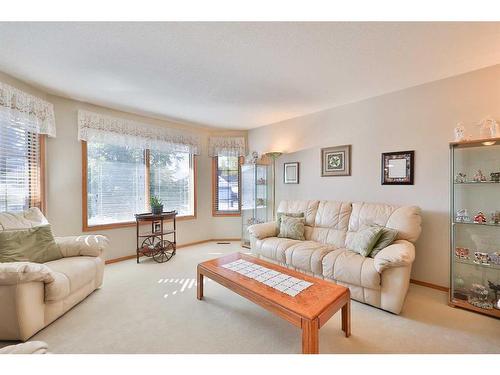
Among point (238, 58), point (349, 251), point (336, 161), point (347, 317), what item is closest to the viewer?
point (347, 317)

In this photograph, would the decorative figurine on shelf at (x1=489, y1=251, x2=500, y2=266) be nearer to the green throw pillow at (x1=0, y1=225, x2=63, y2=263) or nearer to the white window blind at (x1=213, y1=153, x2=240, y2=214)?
the white window blind at (x1=213, y1=153, x2=240, y2=214)

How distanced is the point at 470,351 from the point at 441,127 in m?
2.20

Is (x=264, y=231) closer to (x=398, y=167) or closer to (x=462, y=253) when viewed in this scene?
(x=398, y=167)

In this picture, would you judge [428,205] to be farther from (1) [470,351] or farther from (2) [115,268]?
(2) [115,268]

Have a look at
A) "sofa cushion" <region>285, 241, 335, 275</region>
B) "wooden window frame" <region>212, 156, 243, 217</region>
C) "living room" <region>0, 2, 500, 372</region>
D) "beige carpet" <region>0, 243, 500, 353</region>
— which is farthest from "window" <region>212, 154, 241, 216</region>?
"beige carpet" <region>0, 243, 500, 353</region>

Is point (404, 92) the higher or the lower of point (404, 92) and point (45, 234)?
the higher

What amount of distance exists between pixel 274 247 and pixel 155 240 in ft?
7.49

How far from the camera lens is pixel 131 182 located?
3750mm

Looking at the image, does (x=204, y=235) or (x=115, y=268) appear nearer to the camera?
(x=115, y=268)

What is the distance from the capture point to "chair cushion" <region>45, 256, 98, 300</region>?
1851mm

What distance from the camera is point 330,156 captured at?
3482 mm

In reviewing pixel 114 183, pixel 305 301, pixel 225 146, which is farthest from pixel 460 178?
pixel 114 183
